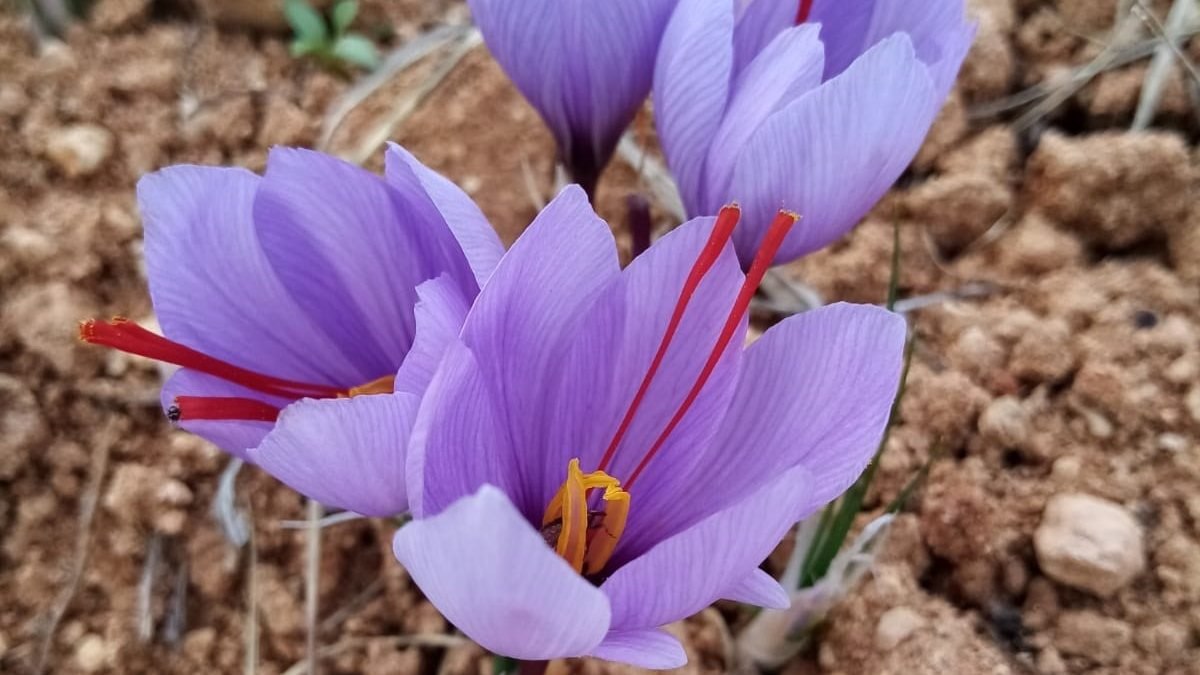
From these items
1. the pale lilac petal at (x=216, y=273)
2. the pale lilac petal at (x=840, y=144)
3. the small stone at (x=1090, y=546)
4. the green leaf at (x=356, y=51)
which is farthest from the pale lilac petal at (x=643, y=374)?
the green leaf at (x=356, y=51)

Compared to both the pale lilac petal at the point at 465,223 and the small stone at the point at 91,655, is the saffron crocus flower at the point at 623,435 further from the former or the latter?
the small stone at the point at 91,655

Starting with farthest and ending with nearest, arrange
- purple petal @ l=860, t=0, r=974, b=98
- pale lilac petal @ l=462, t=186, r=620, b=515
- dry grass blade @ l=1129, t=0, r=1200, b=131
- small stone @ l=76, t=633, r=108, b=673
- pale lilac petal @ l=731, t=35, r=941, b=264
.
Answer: dry grass blade @ l=1129, t=0, r=1200, b=131, small stone @ l=76, t=633, r=108, b=673, purple petal @ l=860, t=0, r=974, b=98, pale lilac petal @ l=731, t=35, r=941, b=264, pale lilac petal @ l=462, t=186, r=620, b=515

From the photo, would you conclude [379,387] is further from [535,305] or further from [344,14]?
[344,14]

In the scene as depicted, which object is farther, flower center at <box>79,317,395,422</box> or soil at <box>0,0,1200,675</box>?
soil at <box>0,0,1200,675</box>

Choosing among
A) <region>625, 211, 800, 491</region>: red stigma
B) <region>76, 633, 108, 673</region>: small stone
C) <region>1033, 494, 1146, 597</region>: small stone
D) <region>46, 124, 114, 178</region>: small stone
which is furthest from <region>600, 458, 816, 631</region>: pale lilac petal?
<region>46, 124, 114, 178</region>: small stone

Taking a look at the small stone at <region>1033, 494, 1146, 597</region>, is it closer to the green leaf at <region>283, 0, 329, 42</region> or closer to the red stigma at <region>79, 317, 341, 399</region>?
the red stigma at <region>79, 317, 341, 399</region>

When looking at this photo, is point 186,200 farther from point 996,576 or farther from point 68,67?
point 68,67
